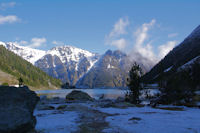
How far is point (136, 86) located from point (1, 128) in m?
27.7

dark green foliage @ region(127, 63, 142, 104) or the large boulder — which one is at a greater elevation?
dark green foliage @ region(127, 63, 142, 104)

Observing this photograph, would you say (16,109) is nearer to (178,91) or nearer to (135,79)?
(135,79)

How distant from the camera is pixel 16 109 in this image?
10.9 m

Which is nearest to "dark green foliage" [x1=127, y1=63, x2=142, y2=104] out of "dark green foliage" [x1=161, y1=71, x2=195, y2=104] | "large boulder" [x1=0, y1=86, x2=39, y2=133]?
"dark green foliage" [x1=161, y1=71, x2=195, y2=104]

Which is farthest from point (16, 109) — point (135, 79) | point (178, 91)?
point (178, 91)

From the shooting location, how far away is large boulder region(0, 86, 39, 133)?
9.93 metres

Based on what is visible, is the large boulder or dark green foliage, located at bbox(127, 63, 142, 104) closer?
the large boulder

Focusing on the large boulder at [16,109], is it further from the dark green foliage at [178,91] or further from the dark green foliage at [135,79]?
the dark green foliage at [178,91]

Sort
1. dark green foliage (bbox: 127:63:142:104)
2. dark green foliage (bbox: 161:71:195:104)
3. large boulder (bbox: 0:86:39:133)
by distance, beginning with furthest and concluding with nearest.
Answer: dark green foliage (bbox: 127:63:142:104)
dark green foliage (bbox: 161:71:195:104)
large boulder (bbox: 0:86:39:133)

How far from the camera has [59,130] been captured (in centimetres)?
1166

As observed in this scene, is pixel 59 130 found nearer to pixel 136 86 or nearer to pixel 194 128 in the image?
pixel 194 128

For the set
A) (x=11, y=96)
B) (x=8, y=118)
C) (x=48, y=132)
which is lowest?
(x=48, y=132)

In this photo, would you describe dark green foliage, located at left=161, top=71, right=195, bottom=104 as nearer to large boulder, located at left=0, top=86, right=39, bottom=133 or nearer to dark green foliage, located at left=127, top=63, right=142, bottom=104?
dark green foliage, located at left=127, top=63, right=142, bottom=104

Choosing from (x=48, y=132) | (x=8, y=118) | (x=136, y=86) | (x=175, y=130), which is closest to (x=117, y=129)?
(x=175, y=130)
